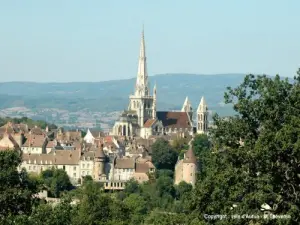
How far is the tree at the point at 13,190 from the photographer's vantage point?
36750 mm

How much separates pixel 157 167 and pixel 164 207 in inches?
1221

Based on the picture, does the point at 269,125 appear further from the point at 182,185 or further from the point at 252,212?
the point at 182,185

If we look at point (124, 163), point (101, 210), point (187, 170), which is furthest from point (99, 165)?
point (101, 210)

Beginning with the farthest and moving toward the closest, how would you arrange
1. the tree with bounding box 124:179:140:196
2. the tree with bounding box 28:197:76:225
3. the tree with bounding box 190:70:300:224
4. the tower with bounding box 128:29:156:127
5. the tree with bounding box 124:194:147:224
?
the tower with bounding box 128:29:156:127 → the tree with bounding box 124:179:140:196 → the tree with bounding box 124:194:147:224 → the tree with bounding box 28:197:76:225 → the tree with bounding box 190:70:300:224

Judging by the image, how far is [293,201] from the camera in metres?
27.9

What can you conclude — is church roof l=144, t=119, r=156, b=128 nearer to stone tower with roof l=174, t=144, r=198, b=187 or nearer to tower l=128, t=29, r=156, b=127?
tower l=128, t=29, r=156, b=127

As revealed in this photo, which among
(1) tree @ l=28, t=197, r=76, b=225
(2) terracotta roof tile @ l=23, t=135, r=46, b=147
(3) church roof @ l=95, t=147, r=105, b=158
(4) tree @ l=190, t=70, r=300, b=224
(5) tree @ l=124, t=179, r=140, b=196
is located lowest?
(5) tree @ l=124, t=179, r=140, b=196

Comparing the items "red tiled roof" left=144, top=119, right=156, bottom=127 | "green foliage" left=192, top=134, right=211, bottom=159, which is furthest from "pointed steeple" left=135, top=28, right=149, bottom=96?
"green foliage" left=192, top=134, right=211, bottom=159

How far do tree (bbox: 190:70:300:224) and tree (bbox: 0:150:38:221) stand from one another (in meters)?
8.56

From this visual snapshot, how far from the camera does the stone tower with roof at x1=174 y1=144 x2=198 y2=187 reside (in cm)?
9719

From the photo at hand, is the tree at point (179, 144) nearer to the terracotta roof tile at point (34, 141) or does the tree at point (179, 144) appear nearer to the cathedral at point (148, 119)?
the cathedral at point (148, 119)

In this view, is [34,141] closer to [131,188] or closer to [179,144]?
[179,144]

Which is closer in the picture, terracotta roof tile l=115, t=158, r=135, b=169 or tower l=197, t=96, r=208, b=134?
terracotta roof tile l=115, t=158, r=135, b=169

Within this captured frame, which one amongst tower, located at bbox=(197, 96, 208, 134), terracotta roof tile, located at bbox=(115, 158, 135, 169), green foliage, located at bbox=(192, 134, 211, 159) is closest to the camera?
terracotta roof tile, located at bbox=(115, 158, 135, 169)
